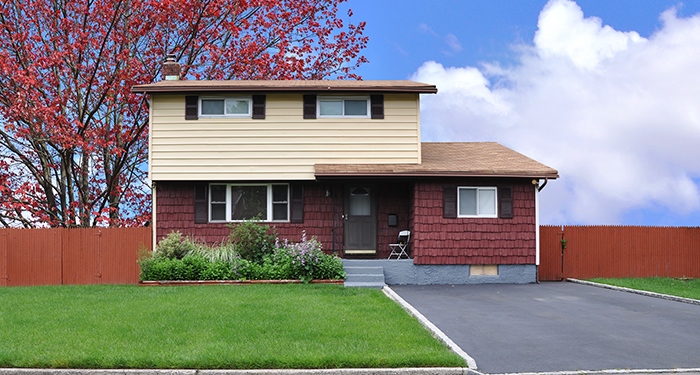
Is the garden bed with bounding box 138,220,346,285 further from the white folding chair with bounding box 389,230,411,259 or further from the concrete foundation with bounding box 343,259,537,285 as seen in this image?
the white folding chair with bounding box 389,230,411,259

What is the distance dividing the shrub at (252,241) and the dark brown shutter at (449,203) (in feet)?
15.6

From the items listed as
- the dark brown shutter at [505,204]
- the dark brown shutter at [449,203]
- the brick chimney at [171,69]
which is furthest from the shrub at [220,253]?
the dark brown shutter at [505,204]

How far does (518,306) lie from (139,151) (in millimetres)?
14651

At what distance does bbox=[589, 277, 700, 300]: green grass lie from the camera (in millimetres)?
14677

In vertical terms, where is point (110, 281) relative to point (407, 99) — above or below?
below

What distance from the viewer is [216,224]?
16.7 metres

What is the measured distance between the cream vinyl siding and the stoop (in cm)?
274

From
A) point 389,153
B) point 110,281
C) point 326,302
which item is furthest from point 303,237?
point 110,281

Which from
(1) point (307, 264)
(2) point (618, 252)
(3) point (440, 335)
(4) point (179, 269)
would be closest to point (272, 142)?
(1) point (307, 264)

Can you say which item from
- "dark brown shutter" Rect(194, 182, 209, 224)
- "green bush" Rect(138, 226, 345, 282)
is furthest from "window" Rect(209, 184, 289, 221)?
"green bush" Rect(138, 226, 345, 282)

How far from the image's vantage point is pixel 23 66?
1956cm

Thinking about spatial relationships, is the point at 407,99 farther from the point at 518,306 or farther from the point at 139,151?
the point at 139,151

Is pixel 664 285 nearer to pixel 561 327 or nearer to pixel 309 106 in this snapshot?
pixel 561 327

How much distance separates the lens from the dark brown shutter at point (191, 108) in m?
Result: 16.7
